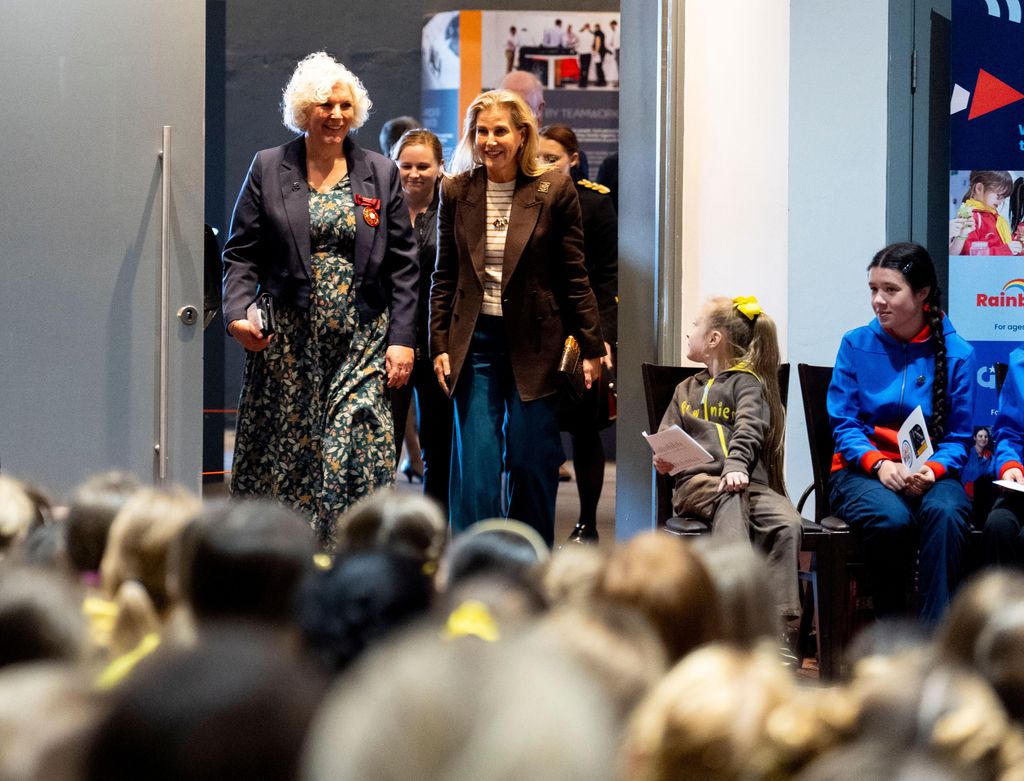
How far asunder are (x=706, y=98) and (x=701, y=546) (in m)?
3.93

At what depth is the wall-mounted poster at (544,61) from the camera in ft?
31.4

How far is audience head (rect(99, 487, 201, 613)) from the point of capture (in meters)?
1.33

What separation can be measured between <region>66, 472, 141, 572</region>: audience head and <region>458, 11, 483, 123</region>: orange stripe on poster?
8.30 meters

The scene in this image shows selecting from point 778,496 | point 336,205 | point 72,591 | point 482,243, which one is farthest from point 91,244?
point 72,591

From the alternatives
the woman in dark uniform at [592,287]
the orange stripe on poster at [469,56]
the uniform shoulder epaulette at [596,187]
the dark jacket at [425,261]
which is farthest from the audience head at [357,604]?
the orange stripe on poster at [469,56]

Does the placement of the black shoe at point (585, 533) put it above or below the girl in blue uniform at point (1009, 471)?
below

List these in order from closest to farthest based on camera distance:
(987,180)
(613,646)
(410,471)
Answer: (613,646)
(987,180)
(410,471)

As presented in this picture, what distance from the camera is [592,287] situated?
5.61 m

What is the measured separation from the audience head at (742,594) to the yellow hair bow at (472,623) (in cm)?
22

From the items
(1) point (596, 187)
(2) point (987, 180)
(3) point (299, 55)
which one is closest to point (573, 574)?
(1) point (596, 187)

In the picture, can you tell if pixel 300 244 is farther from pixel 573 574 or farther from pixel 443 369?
pixel 573 574

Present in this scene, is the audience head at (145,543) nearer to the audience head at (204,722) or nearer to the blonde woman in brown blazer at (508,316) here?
the audience head at (204,722)

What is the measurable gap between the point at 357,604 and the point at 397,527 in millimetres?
319

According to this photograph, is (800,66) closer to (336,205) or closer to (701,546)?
(336,205)
